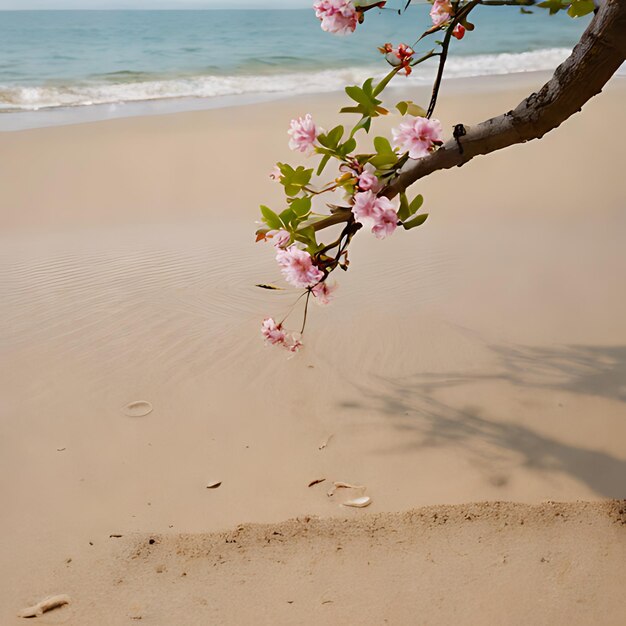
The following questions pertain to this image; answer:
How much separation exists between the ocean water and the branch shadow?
7288mm

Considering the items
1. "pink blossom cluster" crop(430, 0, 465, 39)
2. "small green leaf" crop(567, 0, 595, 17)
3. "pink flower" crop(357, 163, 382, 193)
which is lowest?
"pink flower" crop(357, 163, 382, 193)

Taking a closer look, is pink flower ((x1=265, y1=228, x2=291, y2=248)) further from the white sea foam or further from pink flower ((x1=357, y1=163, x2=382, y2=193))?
the white sea foam

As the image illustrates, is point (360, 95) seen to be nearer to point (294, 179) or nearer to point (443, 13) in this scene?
point (294, 179)

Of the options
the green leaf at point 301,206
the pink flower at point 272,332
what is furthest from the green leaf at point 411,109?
the pink flower at point 272,332

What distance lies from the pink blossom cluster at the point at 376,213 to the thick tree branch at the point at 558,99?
0.44 feet

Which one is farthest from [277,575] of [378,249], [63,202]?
[63,202]

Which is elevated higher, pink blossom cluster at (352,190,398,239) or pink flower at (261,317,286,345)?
pink blossom cluster at (352,190,398,239)

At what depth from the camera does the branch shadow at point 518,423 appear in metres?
1.99

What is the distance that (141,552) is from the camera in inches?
65.5

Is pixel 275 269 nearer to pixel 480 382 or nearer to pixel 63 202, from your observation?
pixel 480 382

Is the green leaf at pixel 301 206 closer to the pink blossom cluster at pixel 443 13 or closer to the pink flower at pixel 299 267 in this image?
the pink flower at pixel 299 267

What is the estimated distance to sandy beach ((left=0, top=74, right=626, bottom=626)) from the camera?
1.58 metres

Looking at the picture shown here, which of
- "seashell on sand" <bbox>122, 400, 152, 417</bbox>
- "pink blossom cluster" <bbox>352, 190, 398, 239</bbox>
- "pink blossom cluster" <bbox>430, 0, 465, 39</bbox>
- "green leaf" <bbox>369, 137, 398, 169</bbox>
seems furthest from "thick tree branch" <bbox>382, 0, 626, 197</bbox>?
"seashell on sand" <bbox>122, 400, 152, 417</bbox>

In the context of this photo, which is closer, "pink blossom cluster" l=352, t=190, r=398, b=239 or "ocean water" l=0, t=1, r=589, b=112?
"pink blossom cluster" l=352, t=190, r=398, b=239
